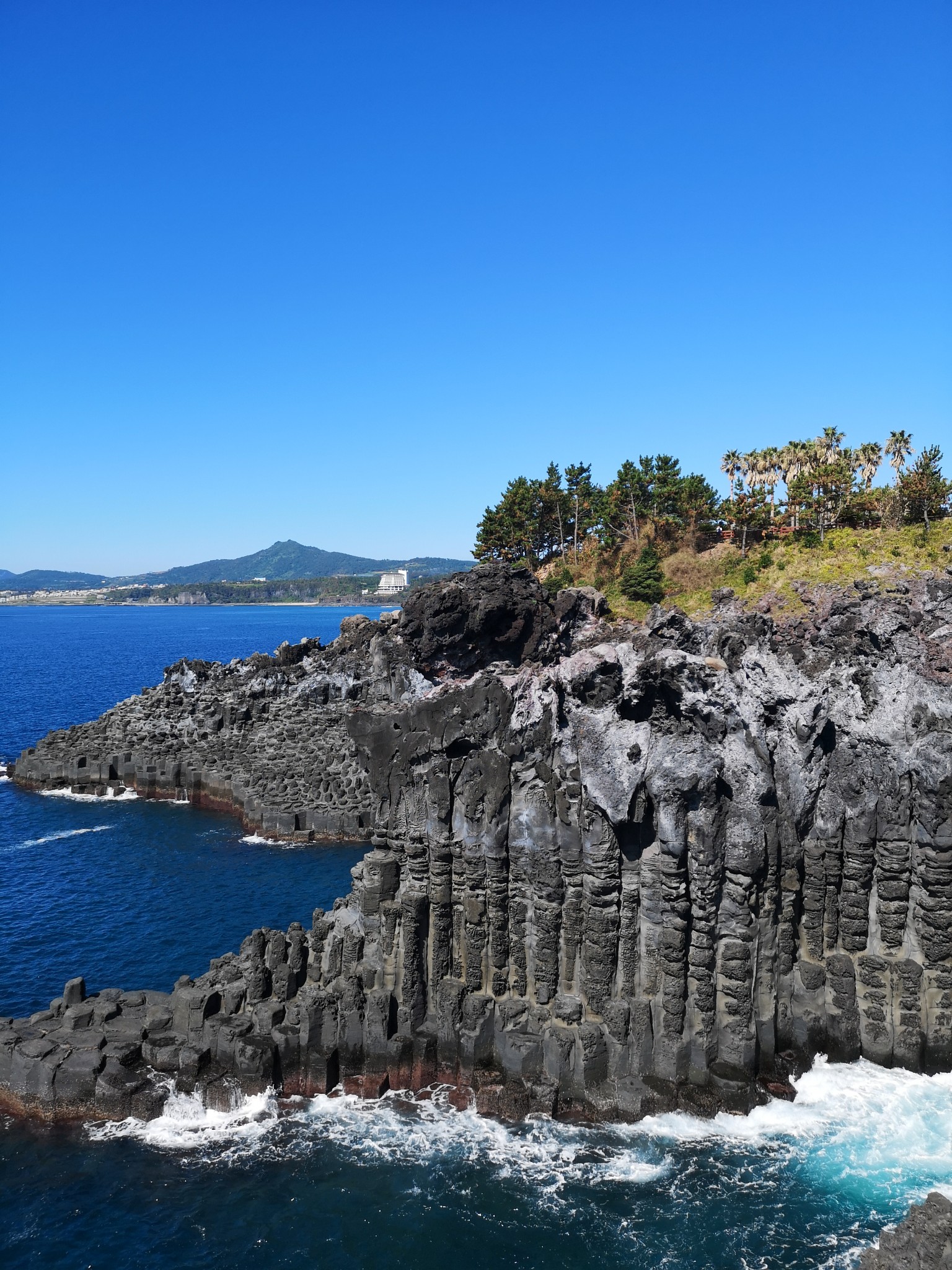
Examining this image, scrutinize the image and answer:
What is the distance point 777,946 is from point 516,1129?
28.5 ft

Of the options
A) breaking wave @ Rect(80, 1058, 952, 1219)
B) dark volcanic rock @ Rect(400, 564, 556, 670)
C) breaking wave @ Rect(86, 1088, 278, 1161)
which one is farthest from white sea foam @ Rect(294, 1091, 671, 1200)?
dark volcanic rock @ Rect(400, 564, 556, 670)

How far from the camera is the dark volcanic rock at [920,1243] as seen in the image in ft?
52.3

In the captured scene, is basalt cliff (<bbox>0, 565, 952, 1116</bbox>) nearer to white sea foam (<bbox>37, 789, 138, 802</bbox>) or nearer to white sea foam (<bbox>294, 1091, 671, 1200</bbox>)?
white sea foam (<bbox>294, 1091, 671, 1200</bbox>)

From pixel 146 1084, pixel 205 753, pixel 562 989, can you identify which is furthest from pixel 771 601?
pixel 146 1084

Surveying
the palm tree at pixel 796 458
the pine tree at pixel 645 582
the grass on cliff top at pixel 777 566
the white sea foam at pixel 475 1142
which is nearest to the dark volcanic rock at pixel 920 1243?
the white sea foam at pixel 475 1142

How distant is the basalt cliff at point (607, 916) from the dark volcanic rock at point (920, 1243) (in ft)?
21.3

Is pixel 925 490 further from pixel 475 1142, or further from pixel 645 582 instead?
pixel 475 1142

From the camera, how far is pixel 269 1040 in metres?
25.0

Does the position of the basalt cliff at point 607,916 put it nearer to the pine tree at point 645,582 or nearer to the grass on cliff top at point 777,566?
the grass on cliff top at point 777,566

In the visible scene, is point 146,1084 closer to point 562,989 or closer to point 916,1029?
point 562,989

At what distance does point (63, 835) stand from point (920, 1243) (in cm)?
4968

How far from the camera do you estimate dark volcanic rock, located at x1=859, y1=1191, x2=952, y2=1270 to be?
52.3 ft

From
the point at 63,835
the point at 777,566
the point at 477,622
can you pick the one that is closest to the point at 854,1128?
the point at 477,622

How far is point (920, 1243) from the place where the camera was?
1620 cm
